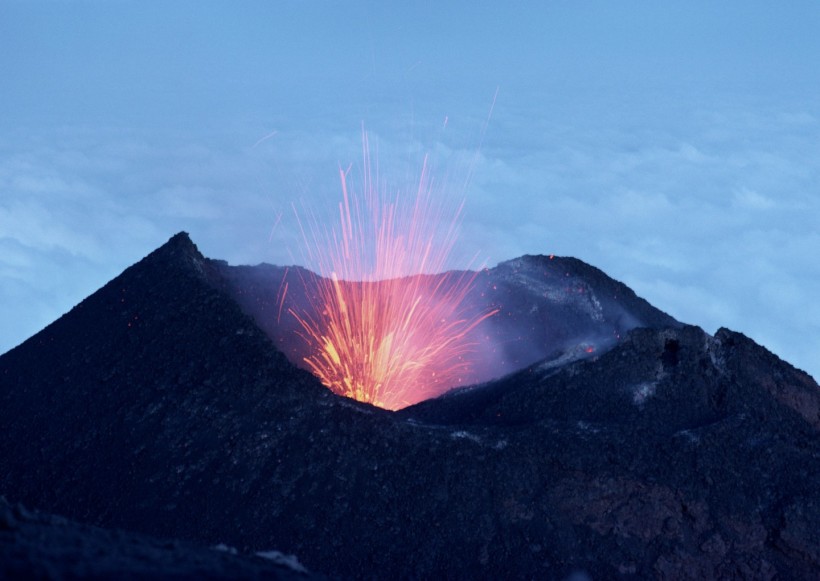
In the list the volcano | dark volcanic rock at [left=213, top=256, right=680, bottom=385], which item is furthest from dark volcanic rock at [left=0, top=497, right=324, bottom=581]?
dark volcanic rock at [left=213, top=256, right=680, bottom=385]

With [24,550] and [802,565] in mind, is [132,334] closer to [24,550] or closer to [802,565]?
[24,550]

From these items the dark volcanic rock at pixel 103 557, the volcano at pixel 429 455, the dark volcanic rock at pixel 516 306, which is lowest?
the dark volcanic rock at pixel 103 557

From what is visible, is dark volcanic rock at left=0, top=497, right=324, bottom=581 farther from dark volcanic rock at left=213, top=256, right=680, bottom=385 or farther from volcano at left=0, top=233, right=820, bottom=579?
dark volcanic rock at left=213, top=256, right=680, bottom=385

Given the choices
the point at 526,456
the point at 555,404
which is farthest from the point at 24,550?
the point at 555,404

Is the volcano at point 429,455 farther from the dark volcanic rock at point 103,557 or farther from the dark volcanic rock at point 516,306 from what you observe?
the dark volcanic rock at point 516,306

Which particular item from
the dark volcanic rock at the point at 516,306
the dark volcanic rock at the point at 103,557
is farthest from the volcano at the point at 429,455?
the dark volcanic rock at the point at 516,306

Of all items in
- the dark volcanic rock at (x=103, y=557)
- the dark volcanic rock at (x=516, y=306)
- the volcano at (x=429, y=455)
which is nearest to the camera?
the dark volcanic rock at (x=103, y=557)

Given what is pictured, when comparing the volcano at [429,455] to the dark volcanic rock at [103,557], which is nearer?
the dark volcanic rock at [103,557]
